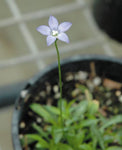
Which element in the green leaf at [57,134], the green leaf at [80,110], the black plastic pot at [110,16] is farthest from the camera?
the black plastic pot at [110,16]

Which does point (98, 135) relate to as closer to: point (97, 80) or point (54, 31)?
point (97, 80)

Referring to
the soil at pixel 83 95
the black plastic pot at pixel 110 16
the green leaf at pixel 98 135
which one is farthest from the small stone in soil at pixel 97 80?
the black plastic pot at pixel 110 16

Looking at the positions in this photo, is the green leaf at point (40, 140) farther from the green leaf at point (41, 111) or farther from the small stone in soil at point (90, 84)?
the small stone in soil at point (90, 84)

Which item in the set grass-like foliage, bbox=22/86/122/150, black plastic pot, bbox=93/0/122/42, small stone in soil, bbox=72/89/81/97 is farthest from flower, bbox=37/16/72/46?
black plastic pot, bbox=93/0/122/42

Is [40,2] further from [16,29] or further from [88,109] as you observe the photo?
[88,109]

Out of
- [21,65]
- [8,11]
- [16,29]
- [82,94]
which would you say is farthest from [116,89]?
[8,11]

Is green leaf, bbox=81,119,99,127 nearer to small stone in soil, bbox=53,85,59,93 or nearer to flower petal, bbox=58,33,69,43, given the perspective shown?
small stone in soil, bbox=53,85,59,93
